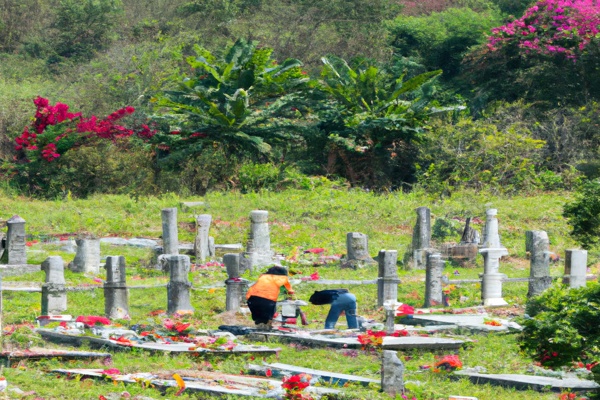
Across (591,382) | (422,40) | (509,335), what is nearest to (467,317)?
(509,335)

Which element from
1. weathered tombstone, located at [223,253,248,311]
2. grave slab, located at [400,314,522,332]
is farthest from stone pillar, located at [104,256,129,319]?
grave slab, located at [400,314,522,332]

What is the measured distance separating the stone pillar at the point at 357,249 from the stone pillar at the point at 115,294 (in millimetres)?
5019

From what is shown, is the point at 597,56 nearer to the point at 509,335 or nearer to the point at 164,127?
the point at 164,127

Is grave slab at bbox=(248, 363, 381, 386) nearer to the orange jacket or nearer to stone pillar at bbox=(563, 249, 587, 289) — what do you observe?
the orange jacket

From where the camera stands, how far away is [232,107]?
2800 cm

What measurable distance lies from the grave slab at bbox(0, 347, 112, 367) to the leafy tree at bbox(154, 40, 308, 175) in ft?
50.5

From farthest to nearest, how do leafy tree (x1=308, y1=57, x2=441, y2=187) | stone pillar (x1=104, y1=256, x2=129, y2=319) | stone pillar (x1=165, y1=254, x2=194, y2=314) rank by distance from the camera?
leafy tree (x1=308, y1=57, x2=441, y2=187) < stone pillar (x1=165, y1=254, x2=194, y2=314) < stone pillar (x1=104, y1=256, x2=129, y2=319)

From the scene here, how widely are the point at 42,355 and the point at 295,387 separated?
8.99 ft

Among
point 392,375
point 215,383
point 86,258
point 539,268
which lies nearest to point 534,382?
point 392,375

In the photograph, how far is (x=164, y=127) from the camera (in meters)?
29.5

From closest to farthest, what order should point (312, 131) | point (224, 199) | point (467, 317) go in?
1. point (467, 317)
2. point (224, 199)
3. point (312, 131)

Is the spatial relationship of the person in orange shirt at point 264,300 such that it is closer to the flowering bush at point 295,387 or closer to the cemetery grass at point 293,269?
the cemetery grass at point 293,269

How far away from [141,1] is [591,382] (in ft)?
105

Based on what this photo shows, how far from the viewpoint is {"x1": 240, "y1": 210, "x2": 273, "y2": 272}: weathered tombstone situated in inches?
784
